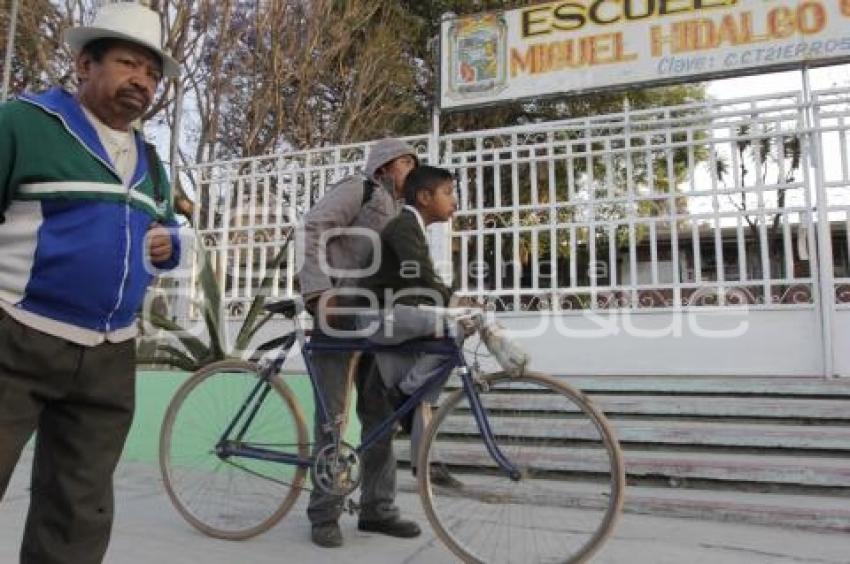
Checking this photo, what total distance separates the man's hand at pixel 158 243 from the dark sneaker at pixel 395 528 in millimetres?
1697

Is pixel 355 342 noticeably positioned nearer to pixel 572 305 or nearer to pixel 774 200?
pixel 572 305

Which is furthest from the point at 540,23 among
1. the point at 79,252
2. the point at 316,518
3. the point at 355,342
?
the point at 79,252

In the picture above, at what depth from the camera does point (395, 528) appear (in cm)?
329

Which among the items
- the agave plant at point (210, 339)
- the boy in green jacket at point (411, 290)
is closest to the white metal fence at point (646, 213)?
the agave plant at point (210, 339)

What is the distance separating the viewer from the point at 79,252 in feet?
6.44

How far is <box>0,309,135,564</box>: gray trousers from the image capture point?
1914 mm

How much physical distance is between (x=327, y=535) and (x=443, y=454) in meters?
0.71

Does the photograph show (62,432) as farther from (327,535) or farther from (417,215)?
(417,215)

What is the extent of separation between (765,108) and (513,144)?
1.90 meters

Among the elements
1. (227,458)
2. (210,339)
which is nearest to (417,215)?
(227,458)

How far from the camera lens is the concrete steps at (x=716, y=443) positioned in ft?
9.46

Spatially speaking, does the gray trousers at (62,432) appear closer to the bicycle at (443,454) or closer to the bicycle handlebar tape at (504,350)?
the bicycle at (443,454)

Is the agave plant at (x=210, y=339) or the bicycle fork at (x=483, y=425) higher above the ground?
the agave plant at (x=210, y=339)

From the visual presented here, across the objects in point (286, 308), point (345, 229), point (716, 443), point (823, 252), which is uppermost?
point (823, 252)
